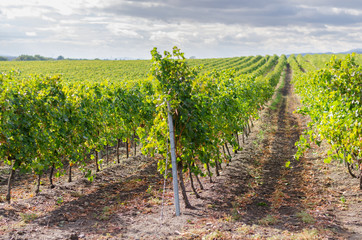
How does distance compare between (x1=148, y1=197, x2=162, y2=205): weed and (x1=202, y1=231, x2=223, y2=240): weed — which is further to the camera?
(x1=148, y1=197, x2=162, y2=205): weed

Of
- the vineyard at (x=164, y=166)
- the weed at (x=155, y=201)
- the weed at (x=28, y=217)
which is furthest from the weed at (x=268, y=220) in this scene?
the weed at (x=28, y=217)

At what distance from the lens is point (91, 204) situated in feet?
27.3

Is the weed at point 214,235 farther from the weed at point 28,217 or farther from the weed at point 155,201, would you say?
the weed at point 28,217

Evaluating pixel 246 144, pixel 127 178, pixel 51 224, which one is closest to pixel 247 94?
pixel 246 144

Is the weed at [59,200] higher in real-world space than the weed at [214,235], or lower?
lower

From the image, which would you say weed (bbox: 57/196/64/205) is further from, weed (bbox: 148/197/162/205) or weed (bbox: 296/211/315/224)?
weed (bbox: 296/211/315/224)

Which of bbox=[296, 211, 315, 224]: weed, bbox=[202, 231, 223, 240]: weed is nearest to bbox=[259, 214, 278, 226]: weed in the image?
bbox=[296, 211, 315, 224]: weed

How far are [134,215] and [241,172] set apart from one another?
4.86 m

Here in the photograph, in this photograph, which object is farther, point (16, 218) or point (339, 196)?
point (339, 196)

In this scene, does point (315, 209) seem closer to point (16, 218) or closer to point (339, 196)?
point (339, 196)

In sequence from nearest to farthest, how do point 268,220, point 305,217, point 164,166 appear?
point 268,220 < point 305,217 < point 164,166

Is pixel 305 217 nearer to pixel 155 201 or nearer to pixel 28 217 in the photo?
pixel 155 201

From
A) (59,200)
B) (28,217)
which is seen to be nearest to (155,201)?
(59,200)

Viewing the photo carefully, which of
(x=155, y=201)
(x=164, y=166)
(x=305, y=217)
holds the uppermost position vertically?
(x=164, y=166)
